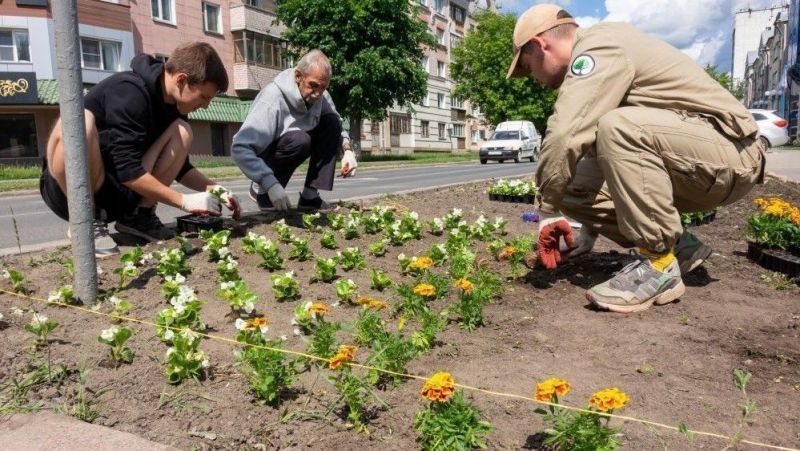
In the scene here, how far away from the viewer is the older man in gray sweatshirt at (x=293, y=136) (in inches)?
178

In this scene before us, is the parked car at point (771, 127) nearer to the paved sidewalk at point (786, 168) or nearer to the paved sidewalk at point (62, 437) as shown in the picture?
the paved sidewalk at point (786, 168)

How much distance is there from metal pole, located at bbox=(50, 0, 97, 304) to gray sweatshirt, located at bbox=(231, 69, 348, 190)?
178 cm

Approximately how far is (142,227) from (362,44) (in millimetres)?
25975

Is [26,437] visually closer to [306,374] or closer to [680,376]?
[306,374]

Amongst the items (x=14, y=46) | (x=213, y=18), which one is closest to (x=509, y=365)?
(x=14, y=46)

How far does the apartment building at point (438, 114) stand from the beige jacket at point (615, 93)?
39.6 m

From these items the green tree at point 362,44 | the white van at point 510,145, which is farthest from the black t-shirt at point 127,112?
the white van at point 510,145

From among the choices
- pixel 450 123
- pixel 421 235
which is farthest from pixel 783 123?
pixel 450 123

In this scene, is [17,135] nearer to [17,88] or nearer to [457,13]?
[17,88]

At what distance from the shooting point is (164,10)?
1134 inches

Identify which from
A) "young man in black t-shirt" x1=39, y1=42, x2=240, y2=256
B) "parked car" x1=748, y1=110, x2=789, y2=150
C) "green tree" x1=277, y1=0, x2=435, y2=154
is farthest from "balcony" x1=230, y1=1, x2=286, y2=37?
"young man in black t-shirt" x1=39, y1=42, x2=240, y2=256

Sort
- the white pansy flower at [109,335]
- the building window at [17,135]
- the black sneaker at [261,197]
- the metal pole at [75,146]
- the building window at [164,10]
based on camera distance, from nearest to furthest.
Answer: the white pansy flower at [109,335] → the metal pole at [75,146] → the black sneaker at [261,197] → the building window at [17,135] → the building window at [164,10]

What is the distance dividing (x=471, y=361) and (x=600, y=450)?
0.83 metres

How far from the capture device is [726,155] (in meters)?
2.96
